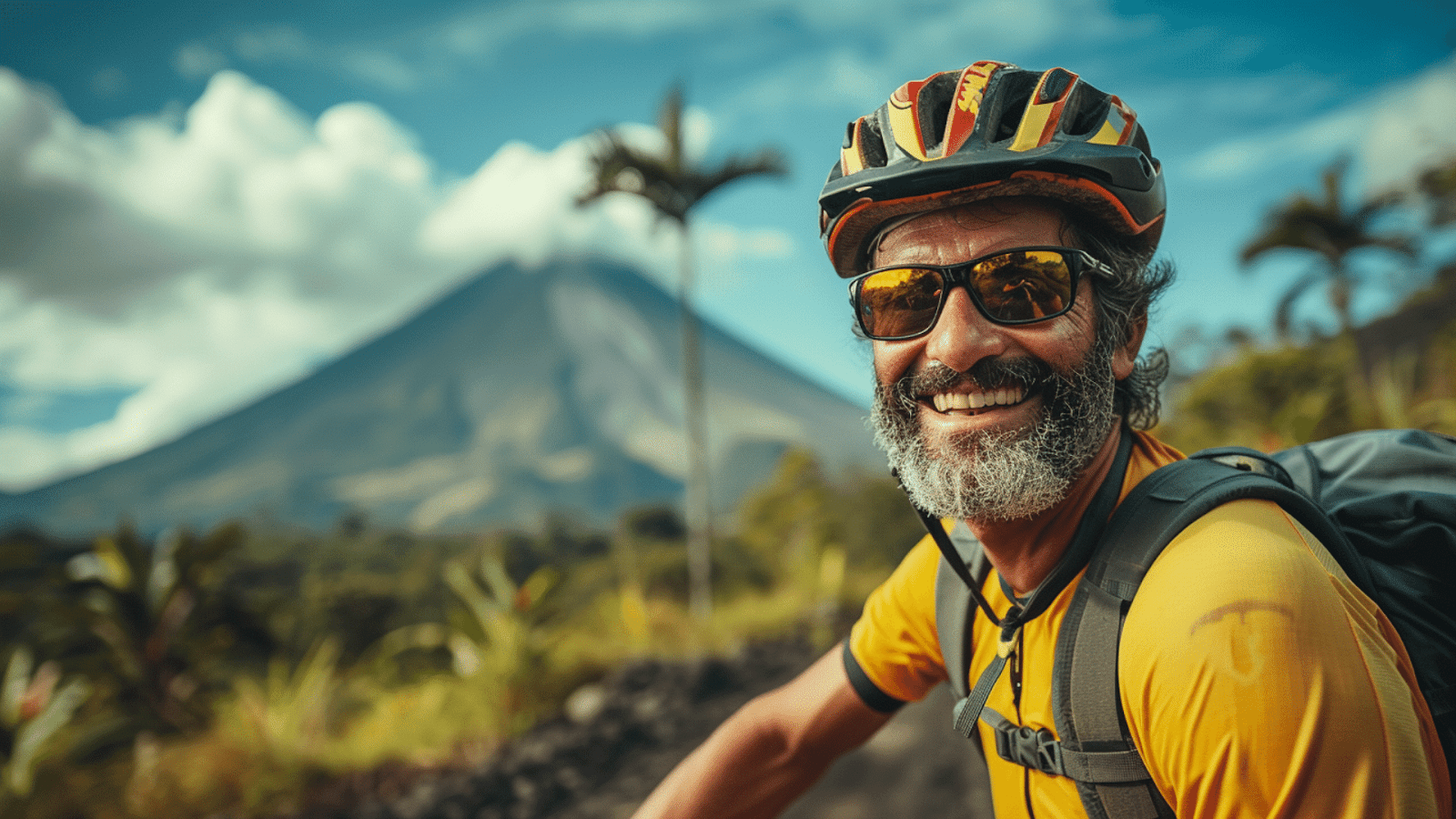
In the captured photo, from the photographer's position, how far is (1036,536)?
4.59ft

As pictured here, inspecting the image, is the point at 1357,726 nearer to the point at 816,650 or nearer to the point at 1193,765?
the point at 1193,765

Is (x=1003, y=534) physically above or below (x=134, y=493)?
below

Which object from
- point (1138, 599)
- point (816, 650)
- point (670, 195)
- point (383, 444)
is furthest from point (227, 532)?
point (383, 444)

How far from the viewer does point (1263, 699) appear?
32.0 inches

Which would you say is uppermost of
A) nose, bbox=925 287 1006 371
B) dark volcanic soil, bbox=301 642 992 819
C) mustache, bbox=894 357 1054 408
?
nose, bbox=925 287 1006 371

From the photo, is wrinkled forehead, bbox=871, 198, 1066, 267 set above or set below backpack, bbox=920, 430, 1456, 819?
above

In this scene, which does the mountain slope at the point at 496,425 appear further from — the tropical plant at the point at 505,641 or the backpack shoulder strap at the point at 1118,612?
the backpack shoulder strap at the point at 1118,612

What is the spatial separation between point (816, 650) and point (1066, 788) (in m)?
8.80

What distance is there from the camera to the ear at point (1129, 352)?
58.4 inches

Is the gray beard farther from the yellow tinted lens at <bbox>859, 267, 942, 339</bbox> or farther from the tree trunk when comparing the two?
the tree trunk

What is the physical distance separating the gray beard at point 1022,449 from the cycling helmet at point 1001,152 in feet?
1.00

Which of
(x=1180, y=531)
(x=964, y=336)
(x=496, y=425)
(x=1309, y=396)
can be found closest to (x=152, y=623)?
(x=964, y=336)

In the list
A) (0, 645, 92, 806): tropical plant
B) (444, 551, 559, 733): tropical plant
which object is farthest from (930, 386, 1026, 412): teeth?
(0, 645, 92, 806): tropical plant

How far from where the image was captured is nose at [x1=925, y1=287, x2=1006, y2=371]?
135 cm
